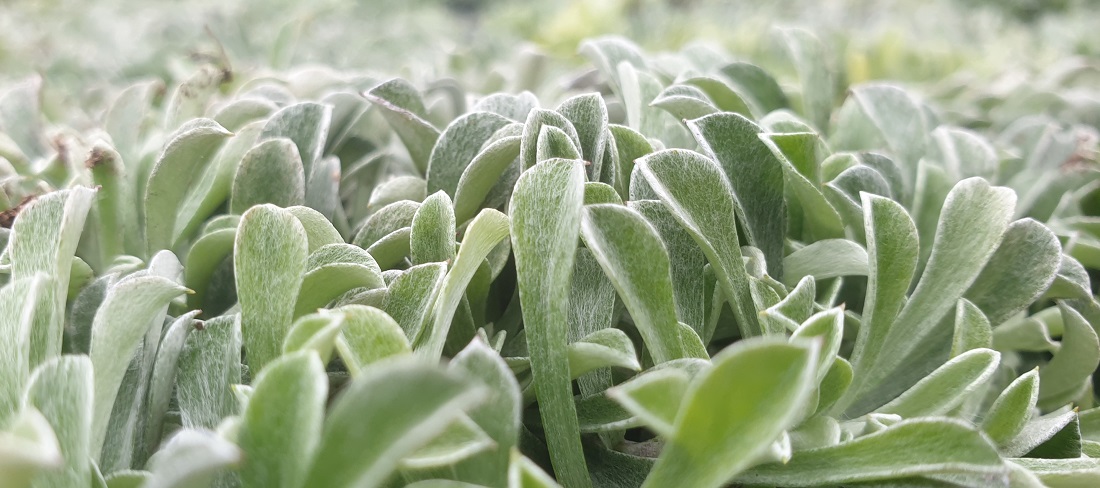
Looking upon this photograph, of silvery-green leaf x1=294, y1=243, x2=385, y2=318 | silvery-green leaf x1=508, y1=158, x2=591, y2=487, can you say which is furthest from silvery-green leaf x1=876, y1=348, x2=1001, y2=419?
silvery-green leaf x1=294, y1=243, x2=385, y2=318

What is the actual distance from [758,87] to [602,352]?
0.55 m

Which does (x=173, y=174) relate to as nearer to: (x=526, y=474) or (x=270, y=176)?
(x=270, y=176)

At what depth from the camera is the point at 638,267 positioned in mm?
418

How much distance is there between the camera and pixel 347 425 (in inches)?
11.9

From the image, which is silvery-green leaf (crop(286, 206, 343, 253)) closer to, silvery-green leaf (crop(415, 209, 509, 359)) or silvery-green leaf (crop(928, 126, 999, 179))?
silvery-green leaf (crop(415, 209, 509, 359))

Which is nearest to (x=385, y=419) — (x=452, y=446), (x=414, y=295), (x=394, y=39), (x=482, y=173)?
(x=452, y=446)

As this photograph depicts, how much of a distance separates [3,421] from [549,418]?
272mm

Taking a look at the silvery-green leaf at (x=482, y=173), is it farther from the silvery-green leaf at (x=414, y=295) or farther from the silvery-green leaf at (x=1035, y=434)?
the silvery-green leaf at (x=1035, y=434)

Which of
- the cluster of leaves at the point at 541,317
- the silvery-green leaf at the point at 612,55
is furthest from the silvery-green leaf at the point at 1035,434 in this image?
the silvery-green leaf at the point at 612,55

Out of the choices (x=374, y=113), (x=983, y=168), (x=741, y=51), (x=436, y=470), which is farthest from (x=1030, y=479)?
(x=741, y=51)

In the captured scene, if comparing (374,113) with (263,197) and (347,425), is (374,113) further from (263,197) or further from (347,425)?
(347,425)

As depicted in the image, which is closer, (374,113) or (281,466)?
(281,466)

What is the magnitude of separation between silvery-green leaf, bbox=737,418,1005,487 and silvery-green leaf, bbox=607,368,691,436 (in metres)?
0.10

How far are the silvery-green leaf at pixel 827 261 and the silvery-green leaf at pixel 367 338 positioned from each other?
29 centimetres
